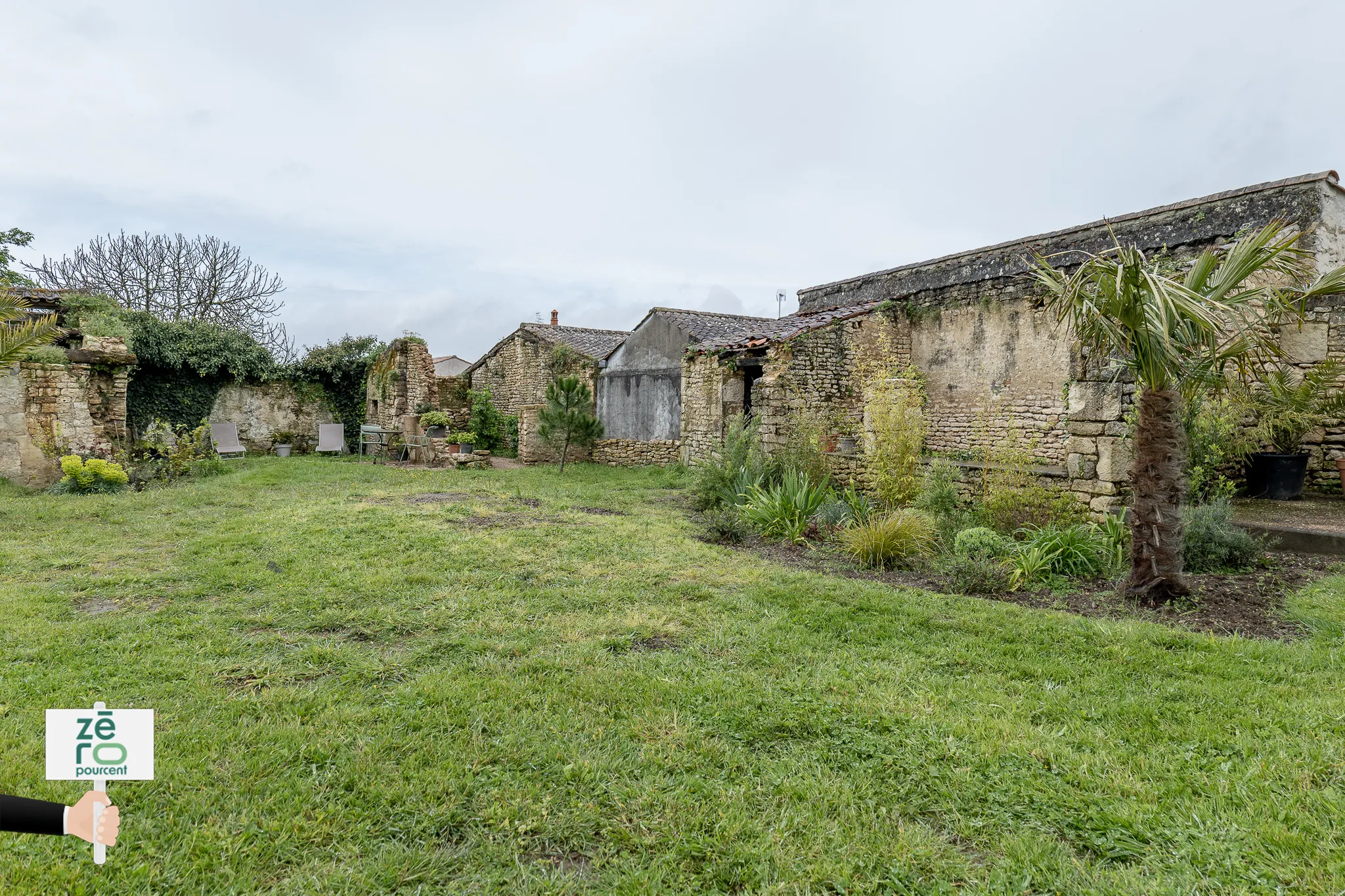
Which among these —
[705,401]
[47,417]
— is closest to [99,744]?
[705,401]

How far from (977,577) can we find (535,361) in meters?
15.8

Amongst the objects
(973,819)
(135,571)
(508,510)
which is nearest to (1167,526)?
(973,819)

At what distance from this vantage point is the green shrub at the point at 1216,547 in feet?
19.1

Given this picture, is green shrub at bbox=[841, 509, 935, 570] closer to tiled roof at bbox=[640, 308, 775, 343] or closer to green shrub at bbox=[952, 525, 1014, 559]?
green shrub at bbox=[952, 525, 1014, 559]

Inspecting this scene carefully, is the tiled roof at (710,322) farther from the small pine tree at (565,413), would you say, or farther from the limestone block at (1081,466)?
the limestone block at (1081,466)

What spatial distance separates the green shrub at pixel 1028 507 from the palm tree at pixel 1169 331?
1.78 m

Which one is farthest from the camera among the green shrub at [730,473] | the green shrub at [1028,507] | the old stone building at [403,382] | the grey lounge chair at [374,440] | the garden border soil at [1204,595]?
the old stone building at [403,382]

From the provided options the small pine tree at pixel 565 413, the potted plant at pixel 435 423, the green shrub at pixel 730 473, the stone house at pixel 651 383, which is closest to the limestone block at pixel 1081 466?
the green shrub at pixel 730 473

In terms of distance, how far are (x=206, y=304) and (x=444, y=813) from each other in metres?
28.9

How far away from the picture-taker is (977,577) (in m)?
5.41

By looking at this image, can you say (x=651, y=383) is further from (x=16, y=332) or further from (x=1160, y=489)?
(x=1160, y=489)

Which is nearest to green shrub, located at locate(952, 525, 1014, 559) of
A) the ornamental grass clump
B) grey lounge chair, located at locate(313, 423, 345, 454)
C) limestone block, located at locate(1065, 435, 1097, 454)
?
limestone block, located at locate(1065, 435, 1097, 454)

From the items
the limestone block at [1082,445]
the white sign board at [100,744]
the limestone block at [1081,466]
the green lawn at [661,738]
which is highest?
the limestone block at [1082,445]

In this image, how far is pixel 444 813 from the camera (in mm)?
2488
